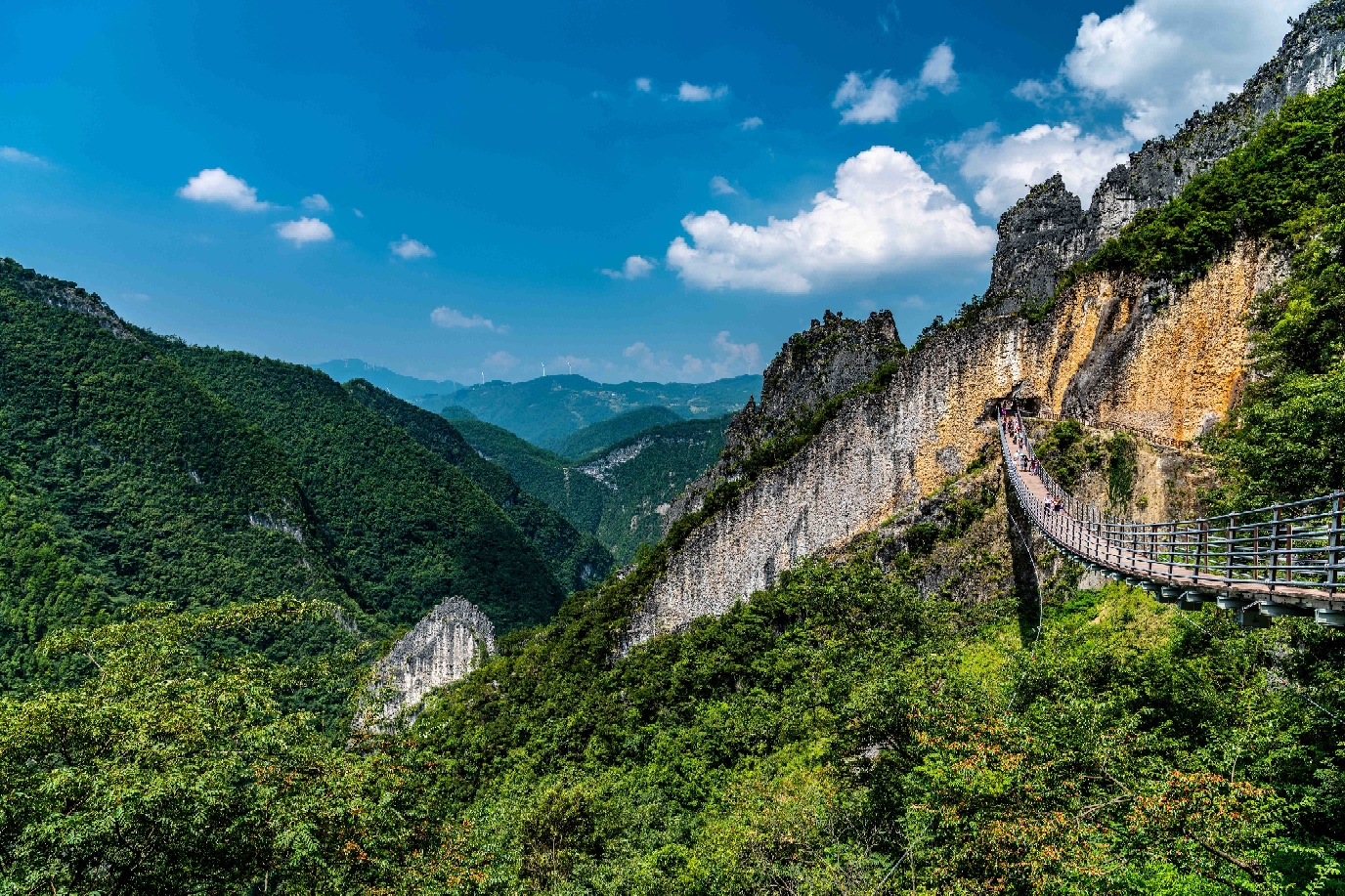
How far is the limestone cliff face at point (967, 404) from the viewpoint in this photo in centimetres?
1644

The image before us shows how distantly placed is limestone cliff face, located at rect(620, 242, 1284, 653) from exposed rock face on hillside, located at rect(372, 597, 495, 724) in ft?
44.8

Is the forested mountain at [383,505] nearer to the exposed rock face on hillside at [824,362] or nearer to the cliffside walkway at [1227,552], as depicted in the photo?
the exposed rock face on hillside at [824,362]

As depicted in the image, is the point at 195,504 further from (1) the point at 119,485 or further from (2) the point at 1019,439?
(2) the point at 1019,439

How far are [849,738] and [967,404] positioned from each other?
14419mm

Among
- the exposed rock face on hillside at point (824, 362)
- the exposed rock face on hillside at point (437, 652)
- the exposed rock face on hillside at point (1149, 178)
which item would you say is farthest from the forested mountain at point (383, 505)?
the exposed rock face on hillside at point (1149, 178)

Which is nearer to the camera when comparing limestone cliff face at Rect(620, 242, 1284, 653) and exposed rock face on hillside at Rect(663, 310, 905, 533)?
limestone cliff face at Rect(620, 242, 1284, 653)

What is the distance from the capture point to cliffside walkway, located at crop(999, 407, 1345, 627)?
212 inches

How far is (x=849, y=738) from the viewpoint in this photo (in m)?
11.0

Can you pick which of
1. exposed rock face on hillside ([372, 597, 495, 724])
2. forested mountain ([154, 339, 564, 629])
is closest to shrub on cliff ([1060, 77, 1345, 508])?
exposed rock face on hillside ([372, 597, 495, 724])

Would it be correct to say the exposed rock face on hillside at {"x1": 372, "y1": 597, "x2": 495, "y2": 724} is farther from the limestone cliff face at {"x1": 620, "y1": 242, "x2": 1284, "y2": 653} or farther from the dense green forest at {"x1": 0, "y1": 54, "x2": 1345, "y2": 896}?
the limestone cliff face at {"x1": 620, "y1": 242, "x2": 1284, "y2": 653}

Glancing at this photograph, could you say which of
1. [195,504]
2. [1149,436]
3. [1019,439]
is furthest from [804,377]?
[195,504]

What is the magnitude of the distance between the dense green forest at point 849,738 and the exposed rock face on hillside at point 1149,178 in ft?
85.8

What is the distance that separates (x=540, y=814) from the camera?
16.3 metres

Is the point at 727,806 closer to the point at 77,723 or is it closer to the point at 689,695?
the point at 689,695
